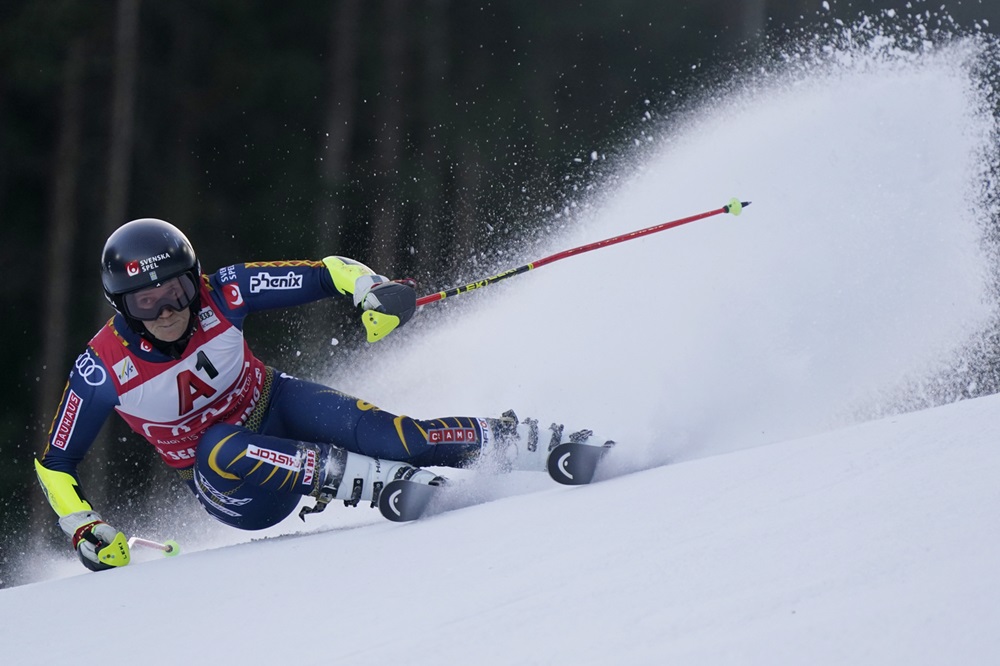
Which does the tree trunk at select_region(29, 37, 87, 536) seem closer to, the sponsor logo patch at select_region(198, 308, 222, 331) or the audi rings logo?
the audi rings logo

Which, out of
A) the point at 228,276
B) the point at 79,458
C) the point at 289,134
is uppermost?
the point at 289,134

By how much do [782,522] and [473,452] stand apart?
125cm

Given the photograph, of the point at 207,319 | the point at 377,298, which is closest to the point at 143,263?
the point at 207,319

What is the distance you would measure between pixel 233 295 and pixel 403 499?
844 millimetres

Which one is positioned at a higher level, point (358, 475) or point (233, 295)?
point (233, 295)

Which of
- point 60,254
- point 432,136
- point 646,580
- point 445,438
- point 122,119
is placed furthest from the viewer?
point 432,136

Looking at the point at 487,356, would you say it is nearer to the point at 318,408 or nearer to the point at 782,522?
the point at 318,408

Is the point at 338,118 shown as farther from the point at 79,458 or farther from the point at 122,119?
the point at 79,458

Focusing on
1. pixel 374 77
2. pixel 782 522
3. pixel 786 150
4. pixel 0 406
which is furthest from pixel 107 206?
pixel 782 522

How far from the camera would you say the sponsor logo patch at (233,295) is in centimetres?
320

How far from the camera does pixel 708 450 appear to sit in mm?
3451

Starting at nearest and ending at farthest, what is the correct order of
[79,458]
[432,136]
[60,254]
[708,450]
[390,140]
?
[79,458], [708,450], [60,254], [390,140], [432,136]

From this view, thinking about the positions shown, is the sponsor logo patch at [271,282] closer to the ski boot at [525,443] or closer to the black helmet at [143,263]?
the black helmet at [143,263]

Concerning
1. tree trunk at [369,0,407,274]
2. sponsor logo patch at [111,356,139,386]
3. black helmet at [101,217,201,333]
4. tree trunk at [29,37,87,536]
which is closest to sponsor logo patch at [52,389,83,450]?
sponsor logo patch at [111,356,139,386]
